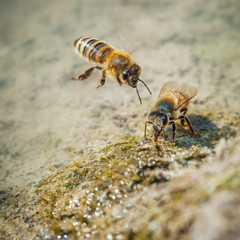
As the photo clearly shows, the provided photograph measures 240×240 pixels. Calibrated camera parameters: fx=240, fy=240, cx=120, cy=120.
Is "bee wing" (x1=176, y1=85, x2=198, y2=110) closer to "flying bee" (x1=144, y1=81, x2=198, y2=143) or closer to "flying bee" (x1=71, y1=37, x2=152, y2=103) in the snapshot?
"flying bee" (x1=144, y1=81, x2=198, y2=143)

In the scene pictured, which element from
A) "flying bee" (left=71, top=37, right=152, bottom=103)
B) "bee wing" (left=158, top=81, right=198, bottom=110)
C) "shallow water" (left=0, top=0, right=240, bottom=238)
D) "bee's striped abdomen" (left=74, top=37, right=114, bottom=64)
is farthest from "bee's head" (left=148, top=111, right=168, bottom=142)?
"bee's striped abdomen" (left=74, top=37, right=114, bottom=64)

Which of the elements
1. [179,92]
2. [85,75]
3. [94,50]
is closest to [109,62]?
[94,50]

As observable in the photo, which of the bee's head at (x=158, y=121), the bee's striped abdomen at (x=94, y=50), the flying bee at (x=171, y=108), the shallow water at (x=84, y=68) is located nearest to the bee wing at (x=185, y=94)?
the flying bee at (x=171, y=108)

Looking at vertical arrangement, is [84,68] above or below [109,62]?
above

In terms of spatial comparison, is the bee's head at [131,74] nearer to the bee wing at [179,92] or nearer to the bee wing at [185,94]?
the bee wing at [179,92]

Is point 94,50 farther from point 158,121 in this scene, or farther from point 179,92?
point 158,121

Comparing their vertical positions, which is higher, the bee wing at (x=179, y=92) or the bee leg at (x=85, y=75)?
the bee leg at (x=85, y=75)
